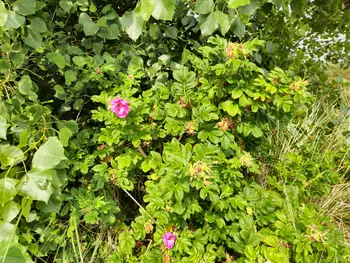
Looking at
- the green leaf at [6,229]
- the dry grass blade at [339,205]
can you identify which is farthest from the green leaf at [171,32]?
the dry grass blade at [339,205]

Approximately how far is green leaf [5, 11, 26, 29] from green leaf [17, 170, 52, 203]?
45cm

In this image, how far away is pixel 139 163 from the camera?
4.44 feet

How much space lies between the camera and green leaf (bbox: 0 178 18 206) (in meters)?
0.84

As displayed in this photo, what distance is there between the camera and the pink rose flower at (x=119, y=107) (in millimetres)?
1103

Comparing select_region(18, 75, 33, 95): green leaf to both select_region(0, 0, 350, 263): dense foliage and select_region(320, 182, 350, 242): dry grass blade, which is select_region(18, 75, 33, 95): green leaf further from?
select_region(320, 182, 350, 242): dry grass blade

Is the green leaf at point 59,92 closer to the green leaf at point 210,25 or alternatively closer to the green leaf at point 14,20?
the green leaf at point 14,20

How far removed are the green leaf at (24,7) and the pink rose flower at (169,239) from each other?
0.88 meters

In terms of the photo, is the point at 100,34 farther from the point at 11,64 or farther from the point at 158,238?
the point at 158,238

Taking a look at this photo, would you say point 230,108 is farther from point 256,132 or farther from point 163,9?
point 163,9

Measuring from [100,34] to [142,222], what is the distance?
0.80 m

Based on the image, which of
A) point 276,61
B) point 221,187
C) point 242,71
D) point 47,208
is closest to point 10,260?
point 47,208

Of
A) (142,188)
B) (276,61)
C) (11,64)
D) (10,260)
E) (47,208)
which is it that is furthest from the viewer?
(276,61)

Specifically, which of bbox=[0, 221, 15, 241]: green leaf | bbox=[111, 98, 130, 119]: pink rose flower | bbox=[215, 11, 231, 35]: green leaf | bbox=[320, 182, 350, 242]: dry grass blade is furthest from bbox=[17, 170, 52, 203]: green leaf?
bbox=[320, 182, 350, 242]: dry grass blade

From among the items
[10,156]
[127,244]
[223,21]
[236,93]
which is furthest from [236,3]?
[127,244]
